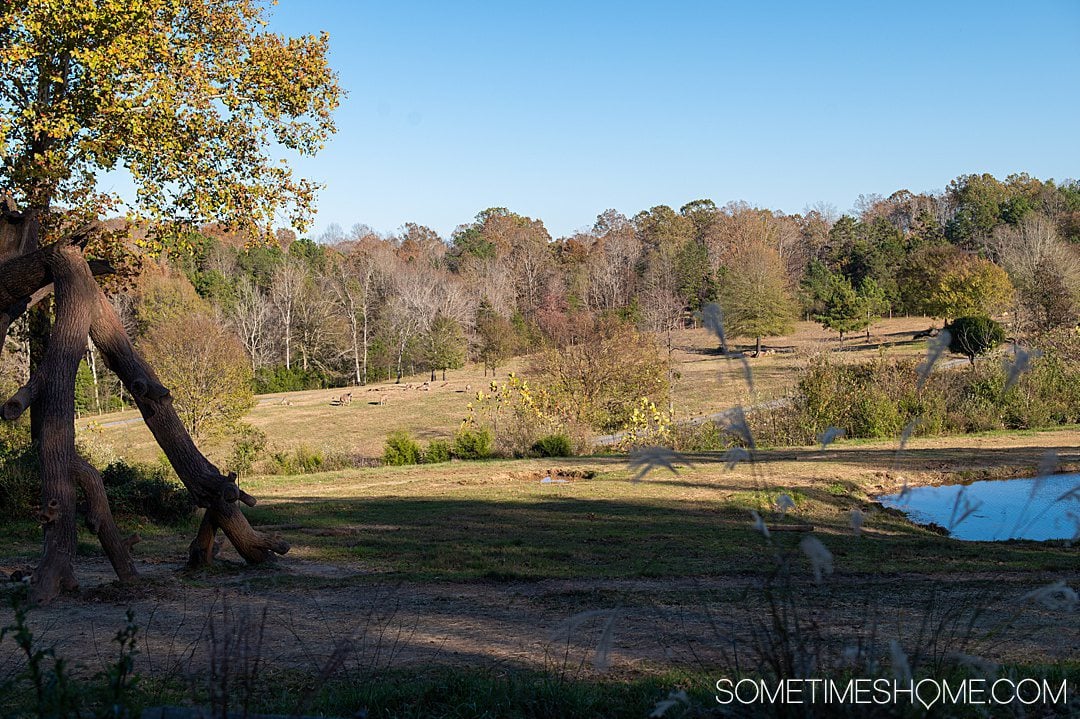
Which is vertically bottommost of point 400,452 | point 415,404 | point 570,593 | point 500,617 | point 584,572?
point 415,404

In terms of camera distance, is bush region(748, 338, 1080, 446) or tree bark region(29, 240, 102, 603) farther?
bush region(748, 338, 1080, 446)

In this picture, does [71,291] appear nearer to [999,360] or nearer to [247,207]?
[247,207]

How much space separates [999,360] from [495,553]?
20.3m

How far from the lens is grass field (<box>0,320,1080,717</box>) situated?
4.02 metres

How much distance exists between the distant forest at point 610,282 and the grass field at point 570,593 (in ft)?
33.9

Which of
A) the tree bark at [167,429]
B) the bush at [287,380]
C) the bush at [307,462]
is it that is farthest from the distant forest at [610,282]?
the tree bark at [167,429]

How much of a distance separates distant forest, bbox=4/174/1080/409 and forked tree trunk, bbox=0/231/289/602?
1604 cm

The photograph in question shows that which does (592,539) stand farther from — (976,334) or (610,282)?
(610,282)

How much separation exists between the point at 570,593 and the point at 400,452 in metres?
14.8

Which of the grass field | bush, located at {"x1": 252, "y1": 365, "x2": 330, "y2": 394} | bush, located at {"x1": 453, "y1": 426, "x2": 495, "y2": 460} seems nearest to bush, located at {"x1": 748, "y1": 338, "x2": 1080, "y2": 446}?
the grass field

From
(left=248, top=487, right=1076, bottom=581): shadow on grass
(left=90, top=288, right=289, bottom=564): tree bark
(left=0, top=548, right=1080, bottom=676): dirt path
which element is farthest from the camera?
(left=248, top=487, right=1076, bottom=581): shadow on grass

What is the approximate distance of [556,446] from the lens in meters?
21.3

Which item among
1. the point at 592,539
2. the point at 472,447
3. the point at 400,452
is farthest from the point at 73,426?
the point at 472,447

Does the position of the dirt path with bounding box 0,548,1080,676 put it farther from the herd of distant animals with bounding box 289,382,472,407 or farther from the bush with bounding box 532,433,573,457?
the herd of distant animals with bounding box 289,382,472,407
